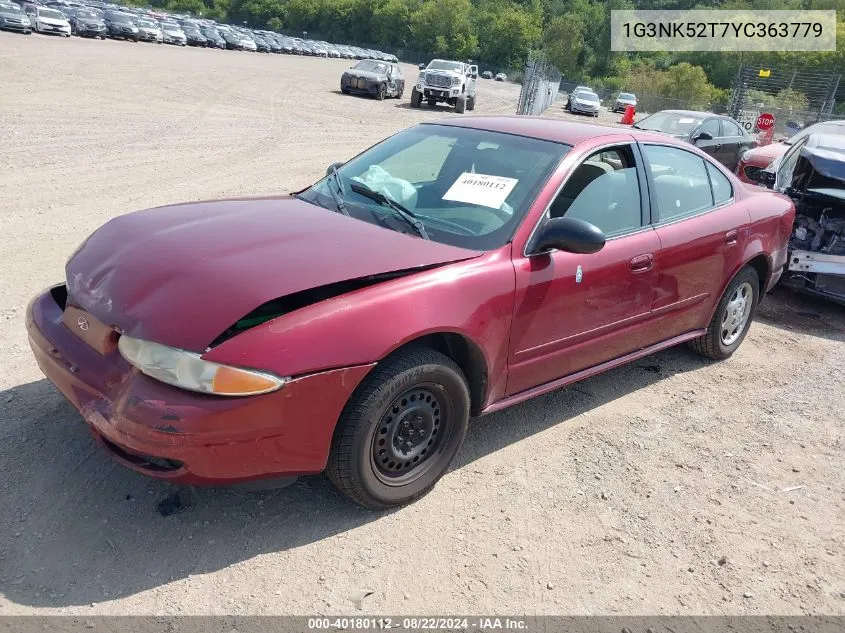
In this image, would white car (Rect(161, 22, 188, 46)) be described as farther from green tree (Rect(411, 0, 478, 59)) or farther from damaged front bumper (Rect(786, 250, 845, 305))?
green tree (Rect(411, 0, 478, 59))

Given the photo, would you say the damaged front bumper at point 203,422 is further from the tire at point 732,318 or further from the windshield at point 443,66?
the windshield at point 443,66

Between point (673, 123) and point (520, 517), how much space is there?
11.8 m

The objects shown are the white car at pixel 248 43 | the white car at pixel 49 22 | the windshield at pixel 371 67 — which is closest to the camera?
the windshield at pixel 371 67

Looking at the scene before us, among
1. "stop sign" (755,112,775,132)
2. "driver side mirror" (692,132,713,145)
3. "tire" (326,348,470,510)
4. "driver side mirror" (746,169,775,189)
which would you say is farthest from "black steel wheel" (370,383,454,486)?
"stop sign" (755,112,775,132)

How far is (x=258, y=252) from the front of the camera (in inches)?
119

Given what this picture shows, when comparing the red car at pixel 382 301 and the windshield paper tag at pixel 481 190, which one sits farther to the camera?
the windshield paper tag at pixel 481 190

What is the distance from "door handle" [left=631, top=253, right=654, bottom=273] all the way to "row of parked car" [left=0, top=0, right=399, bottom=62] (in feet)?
132

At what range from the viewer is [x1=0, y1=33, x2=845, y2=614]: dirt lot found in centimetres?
267

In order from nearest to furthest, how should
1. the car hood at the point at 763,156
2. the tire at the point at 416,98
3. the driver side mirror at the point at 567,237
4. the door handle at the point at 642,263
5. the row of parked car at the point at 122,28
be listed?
the driver side mirror at the point at 567,237 < the door handle at the point at 642,263 < the car hood at the point at 763,156 < the tire at the point at 416,98 < the row of parked car at the point at 122,28

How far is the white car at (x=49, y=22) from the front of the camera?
37.2 meters

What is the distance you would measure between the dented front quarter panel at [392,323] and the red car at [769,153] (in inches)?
255

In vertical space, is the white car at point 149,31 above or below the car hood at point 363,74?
above

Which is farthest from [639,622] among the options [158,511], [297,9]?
[297,9]

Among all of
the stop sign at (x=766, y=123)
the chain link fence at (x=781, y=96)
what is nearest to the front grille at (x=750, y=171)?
the stop sign at (x=766, y=123)
